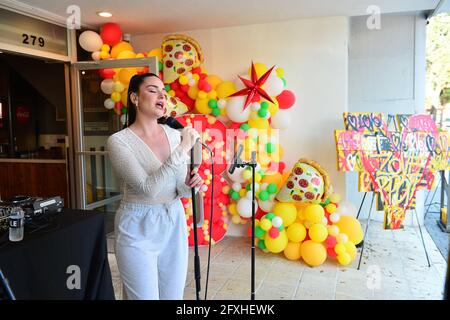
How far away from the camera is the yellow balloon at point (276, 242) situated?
10.5 feet

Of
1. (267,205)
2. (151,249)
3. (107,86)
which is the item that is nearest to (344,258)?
(267,205)

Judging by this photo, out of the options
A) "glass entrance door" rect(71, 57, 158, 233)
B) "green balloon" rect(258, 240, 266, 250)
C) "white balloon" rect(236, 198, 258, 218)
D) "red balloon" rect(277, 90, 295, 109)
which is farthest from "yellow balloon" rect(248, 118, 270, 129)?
"glass entrance door" rect(71, 57, 158, 233)

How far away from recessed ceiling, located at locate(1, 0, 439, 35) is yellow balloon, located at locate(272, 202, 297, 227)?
5.65ft

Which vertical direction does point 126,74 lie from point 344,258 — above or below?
above

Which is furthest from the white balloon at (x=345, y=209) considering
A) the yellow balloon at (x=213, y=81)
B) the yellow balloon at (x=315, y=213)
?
the yellow balloon at (x=213, y=81)

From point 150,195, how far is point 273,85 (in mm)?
2316

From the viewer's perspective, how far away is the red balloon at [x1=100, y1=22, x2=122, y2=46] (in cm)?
356

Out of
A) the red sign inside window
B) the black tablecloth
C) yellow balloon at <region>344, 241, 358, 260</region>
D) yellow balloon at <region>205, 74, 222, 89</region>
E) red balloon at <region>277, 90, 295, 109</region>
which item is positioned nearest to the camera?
the black tablecloth

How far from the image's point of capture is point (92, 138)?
3.89 meters

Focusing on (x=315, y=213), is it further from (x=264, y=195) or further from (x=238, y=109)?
(x=238, y=109)

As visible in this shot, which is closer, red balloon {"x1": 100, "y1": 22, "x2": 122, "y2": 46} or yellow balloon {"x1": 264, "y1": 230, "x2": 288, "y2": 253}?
yellow balloon {"x1": 264, "y1": 230, "x2": 288, "y2": 253}

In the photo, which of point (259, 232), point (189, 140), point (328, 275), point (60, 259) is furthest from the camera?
point (259, 232)

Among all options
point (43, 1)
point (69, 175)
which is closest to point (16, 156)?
point (69, 175)

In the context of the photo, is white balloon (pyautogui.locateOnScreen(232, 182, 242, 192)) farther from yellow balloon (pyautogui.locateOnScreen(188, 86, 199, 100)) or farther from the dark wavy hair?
the dark wavy hair
